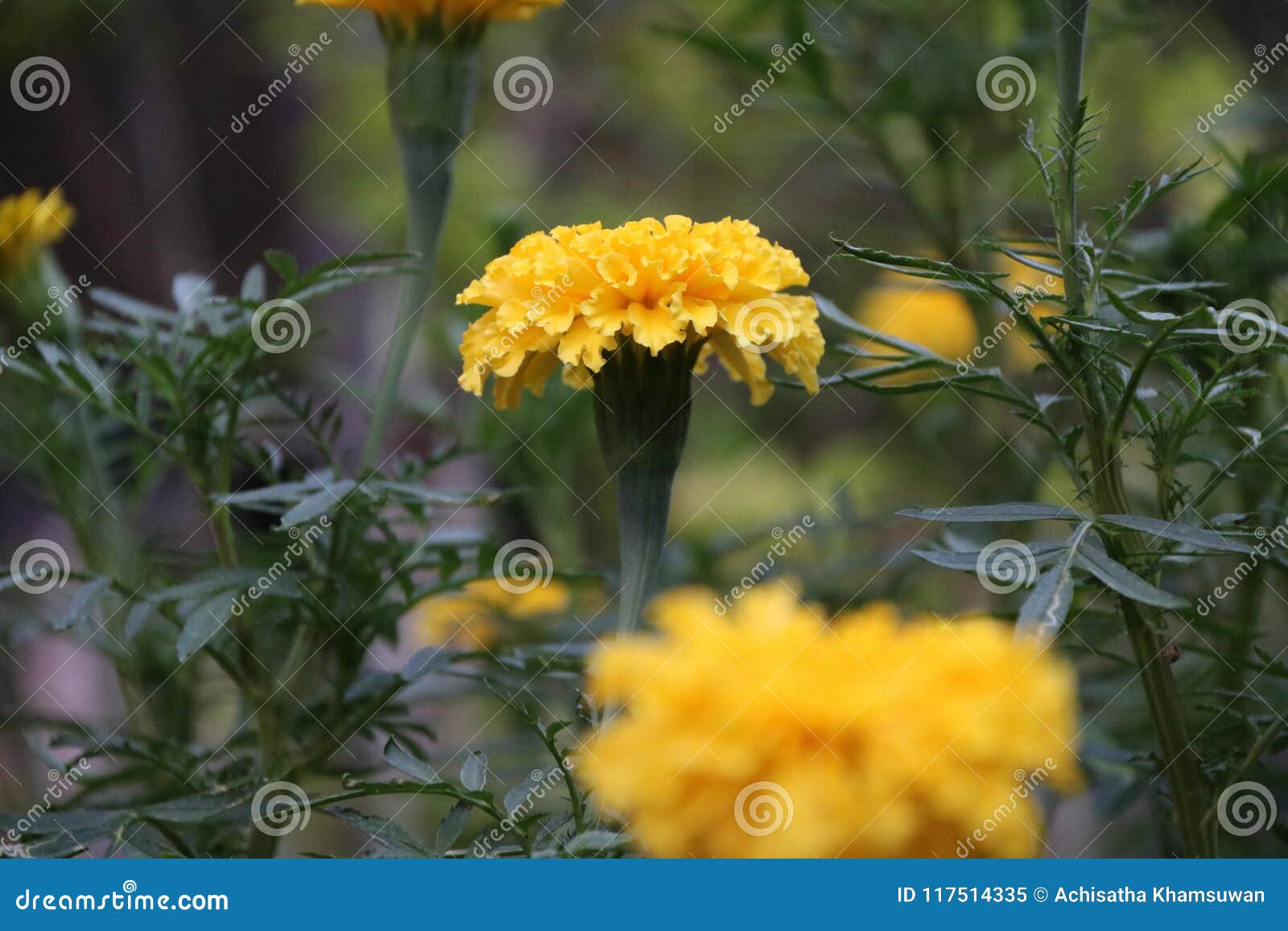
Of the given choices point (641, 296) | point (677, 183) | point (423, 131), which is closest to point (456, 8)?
point (423, 131)

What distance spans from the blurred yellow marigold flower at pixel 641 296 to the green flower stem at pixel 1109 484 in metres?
0.11

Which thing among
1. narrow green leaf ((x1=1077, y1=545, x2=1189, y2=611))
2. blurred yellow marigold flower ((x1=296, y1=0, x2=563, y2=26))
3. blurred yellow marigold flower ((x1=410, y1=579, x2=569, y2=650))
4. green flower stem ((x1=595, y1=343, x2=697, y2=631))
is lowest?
narrow green leaf ((x1=1077, y1=545, x2=1189, y2=611))

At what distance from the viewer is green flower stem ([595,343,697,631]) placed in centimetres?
50

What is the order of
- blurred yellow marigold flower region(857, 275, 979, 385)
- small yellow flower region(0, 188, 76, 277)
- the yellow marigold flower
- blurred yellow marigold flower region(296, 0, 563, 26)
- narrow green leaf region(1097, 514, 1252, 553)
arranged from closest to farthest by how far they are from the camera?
the yellow marigold flower < narrow green leaf region(1097, 514, 1252, 553) < blurred yellow marigold flower region(296, 0, 563, 26) < small yellow flower region(0, 188, 76, 277) < blurred yellow marigold flower region(857, 275, 979, 385)

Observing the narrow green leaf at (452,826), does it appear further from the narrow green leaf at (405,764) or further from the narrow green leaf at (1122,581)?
the narrow green leaf at (1122,581)

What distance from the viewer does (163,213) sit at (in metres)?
1.31

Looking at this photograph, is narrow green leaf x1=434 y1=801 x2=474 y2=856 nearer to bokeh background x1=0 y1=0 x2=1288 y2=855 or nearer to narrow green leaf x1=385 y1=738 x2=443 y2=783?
narrow green leaf x1=385 y1=738 x2=443 y2=783

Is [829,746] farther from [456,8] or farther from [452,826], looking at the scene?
[456,8]

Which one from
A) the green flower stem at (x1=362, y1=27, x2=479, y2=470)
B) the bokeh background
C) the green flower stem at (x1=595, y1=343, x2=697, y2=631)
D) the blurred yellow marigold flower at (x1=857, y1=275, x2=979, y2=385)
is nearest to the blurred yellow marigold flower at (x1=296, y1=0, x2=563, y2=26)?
the green flower stem at (x1=362, y1=27, x2=479, y2=470)

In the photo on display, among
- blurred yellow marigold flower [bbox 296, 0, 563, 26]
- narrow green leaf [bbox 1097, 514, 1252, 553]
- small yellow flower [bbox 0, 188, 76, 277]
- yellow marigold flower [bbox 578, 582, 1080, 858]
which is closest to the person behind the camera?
yellow marigold flower [bbox 578, 582, 1080, 858]

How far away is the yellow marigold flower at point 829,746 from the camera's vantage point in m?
0.30

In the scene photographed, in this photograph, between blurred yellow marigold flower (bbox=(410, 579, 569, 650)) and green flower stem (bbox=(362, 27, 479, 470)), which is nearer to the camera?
green flower stem (bbox=(362, 27, 479, 470))

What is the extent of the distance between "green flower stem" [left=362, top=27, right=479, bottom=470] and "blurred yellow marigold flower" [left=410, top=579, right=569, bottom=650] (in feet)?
0.60

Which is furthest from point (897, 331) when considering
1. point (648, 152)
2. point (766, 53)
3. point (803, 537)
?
point (648, 152)
